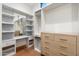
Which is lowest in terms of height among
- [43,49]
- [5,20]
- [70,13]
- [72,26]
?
[43,49]

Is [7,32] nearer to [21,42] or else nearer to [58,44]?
[21,42]

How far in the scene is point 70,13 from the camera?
1.97 m

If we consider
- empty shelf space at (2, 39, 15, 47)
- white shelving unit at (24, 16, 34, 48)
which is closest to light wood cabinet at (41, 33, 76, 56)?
empty shelf space at (2, 39, 15, 47)

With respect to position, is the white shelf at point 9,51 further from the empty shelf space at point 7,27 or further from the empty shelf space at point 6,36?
the empty shelf space at point 7,27

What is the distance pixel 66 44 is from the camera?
1577 mm

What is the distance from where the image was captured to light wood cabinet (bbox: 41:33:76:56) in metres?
1.47

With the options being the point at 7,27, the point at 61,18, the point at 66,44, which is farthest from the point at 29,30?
the point at 66,44

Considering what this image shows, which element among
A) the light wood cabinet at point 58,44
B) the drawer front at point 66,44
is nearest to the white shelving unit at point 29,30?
the light wood cabinet at point 58,44

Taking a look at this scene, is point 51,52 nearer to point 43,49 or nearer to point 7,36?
point 43,49

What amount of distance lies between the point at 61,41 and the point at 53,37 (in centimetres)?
27

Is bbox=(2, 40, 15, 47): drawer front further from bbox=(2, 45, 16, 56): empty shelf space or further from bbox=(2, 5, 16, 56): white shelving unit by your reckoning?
bbox=(2, 45, 16, 56): empty shelf space

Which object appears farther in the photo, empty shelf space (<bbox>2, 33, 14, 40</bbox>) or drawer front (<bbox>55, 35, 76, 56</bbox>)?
empty shelf space (<bbox>2, 33, 14, 40</bbox>)

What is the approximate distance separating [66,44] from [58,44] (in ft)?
0.77

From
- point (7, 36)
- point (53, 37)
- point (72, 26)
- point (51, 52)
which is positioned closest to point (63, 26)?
point (72, 26)
